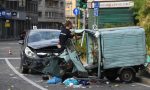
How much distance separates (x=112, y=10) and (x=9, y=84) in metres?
24.5

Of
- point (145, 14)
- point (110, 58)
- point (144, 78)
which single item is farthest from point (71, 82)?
point (145, 14)

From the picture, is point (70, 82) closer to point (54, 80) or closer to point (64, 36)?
point (54, 80)

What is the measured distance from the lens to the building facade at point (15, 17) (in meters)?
86.3

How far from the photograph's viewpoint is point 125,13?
37875 millimetres

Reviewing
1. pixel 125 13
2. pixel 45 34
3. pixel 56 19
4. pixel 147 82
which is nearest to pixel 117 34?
pixel 147 82

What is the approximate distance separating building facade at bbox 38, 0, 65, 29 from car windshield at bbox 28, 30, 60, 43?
9946cm

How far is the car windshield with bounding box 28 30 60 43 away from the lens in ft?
64.4

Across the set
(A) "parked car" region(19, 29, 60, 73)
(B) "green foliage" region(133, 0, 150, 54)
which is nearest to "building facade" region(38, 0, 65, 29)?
(B) "green foliage" region(133, 0, 150, 54)

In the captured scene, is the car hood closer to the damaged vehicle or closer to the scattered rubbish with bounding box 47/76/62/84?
the damaged vehicle

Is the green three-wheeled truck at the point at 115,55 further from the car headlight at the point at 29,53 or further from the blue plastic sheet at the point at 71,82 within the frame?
the car headlight at the point at 29,53

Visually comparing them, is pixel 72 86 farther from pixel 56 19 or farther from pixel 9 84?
pixel 56 19

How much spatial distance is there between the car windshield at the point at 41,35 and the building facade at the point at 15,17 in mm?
63785

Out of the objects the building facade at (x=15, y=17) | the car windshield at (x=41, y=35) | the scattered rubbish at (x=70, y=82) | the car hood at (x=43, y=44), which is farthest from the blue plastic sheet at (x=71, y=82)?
the building facade at (x=15, y=17)

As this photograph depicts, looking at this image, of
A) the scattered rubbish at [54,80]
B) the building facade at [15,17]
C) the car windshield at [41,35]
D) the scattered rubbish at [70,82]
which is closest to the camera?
the scattered rubbish at [70,82]
